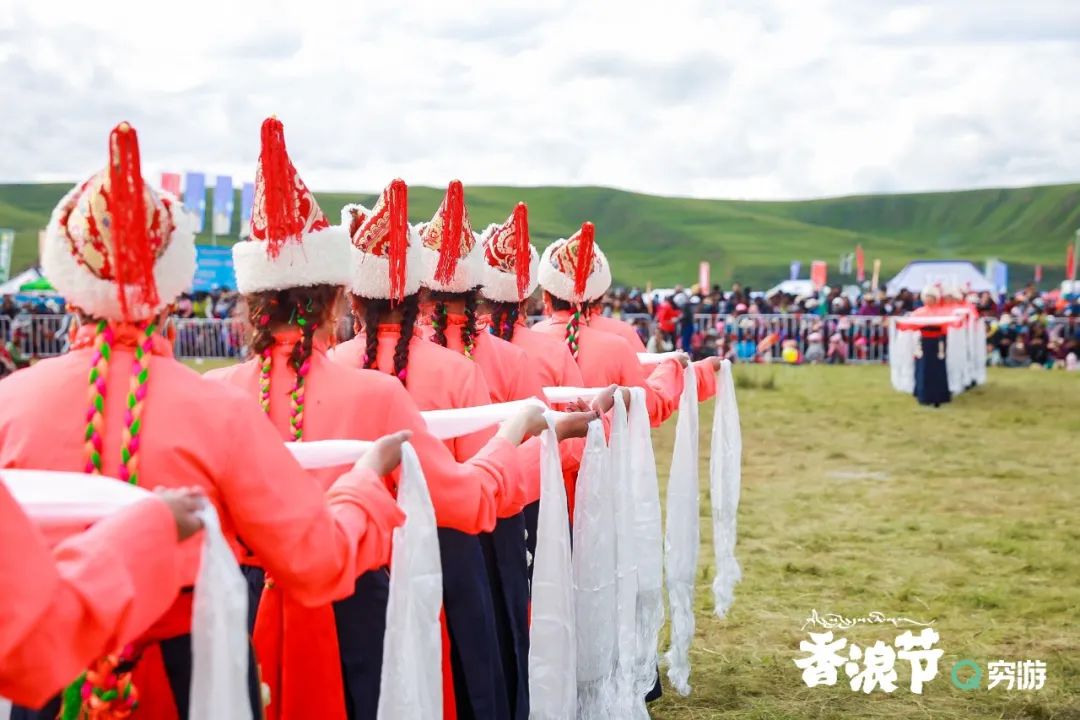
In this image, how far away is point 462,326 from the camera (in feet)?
12.9

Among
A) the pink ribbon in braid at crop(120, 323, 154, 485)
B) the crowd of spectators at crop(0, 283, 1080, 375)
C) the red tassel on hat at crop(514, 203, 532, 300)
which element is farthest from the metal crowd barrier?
the pink ribbon in braid at crop(120, 323, 154, 485)

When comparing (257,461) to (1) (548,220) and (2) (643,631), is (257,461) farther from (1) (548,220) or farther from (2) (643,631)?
(1) (548,220)

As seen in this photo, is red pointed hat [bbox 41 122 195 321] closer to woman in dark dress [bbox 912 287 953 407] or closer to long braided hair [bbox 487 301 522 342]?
long braided hair [bbox 487 301 522 342]

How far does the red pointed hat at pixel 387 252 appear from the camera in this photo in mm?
3184

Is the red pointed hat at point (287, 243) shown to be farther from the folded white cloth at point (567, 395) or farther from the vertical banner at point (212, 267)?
the vertical banner at point (212, 267)

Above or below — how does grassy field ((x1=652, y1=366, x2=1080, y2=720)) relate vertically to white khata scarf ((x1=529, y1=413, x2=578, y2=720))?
below

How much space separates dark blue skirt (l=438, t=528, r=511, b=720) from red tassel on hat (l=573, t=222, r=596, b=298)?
6.43ft

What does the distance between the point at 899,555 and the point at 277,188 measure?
596 cm

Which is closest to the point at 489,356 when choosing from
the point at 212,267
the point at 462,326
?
the point at 462,326

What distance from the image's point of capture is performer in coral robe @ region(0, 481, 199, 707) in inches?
60.5

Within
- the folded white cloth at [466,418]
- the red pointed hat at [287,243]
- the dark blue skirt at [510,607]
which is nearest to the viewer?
the red pointed hat at [287,243]

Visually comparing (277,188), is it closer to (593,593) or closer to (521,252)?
(593,593)

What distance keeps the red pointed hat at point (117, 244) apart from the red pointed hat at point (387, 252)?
3.77ft

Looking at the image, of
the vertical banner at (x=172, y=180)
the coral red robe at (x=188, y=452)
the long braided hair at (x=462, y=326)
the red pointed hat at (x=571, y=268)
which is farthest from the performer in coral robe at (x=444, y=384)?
the vertical banner at (x=172, y=180)
